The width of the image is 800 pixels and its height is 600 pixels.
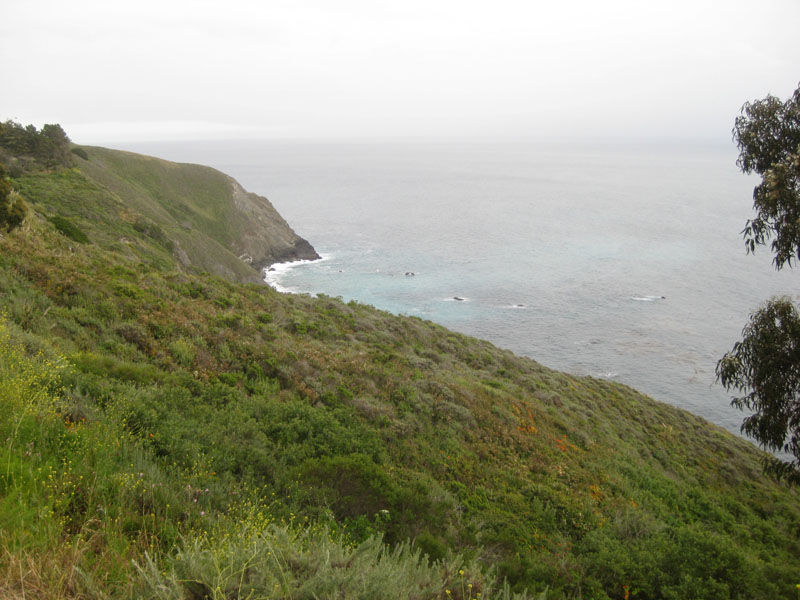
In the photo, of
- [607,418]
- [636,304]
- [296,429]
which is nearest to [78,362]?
[296,429]

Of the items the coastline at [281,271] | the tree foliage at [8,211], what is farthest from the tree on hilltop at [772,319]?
the coastline at [281,271]

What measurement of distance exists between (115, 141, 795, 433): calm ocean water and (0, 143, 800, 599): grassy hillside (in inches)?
885

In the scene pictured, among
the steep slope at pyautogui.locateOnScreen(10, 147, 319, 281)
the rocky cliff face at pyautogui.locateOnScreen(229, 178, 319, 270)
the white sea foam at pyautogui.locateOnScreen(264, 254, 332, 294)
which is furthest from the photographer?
the rocky cliff face at pyautogui.locateOnScreen(229, 178, 319, 270)

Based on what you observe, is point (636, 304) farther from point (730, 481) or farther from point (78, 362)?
point (78, 362)

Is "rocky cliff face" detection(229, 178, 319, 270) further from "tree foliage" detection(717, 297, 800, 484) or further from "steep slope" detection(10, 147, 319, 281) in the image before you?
"tree foliage" detection(717, 297, 800, 484)

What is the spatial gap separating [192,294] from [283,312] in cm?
361

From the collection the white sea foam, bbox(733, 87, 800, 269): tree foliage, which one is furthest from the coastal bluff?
bbox(733, 87, 800, 269): tree foliage

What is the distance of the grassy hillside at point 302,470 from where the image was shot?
443cm

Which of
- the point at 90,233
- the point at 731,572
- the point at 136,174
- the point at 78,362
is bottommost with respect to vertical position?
the point at 731,572

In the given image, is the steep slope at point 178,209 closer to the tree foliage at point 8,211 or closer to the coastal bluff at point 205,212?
the coastal bluff at point 205,212

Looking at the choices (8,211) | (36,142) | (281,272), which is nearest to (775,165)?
(8,211)

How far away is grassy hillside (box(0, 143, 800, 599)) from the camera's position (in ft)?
14.5

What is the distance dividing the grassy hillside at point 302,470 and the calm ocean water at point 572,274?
22.5 metres

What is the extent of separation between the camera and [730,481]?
18438 millimetres
